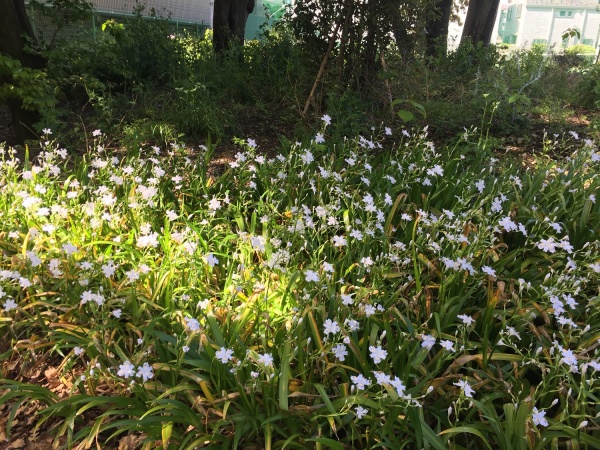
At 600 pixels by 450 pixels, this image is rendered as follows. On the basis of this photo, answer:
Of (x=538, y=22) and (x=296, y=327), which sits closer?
(x=296, y=327)

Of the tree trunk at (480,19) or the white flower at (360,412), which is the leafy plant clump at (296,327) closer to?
the white flower at (360,412)

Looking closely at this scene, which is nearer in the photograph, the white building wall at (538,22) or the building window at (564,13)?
the building window at (564,13)

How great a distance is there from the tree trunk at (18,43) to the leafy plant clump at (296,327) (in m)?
1.77

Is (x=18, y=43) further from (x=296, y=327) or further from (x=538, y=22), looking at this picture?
(x=538, y=22)

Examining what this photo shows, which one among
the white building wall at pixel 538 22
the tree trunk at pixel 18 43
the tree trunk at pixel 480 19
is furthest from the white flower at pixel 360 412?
→ the white building wall at pixel 538 22

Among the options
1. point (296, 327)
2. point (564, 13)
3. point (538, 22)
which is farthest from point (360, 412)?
point (564, 13)

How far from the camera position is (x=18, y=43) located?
4.77m

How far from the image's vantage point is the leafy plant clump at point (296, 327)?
1.87 meters

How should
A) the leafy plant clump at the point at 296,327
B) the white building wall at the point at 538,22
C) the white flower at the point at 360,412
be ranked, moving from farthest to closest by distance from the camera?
1. the white building wall at the point at 538,22
2. the leafy plant clump at the point at 296,327
3. the white flower at the point at 360,412

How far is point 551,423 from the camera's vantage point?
6.29 feet

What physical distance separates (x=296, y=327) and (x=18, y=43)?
4364mm

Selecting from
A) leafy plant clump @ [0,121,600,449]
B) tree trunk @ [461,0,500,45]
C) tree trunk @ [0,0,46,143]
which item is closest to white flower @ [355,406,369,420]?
leafy plant clump @ [0,121,600,449]

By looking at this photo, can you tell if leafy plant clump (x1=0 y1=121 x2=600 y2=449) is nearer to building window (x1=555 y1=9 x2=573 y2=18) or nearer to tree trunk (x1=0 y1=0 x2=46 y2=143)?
tree trunk (x1=0 y1=0 x2=46 y2=143)

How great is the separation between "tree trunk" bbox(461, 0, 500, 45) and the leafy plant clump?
9.73 m
